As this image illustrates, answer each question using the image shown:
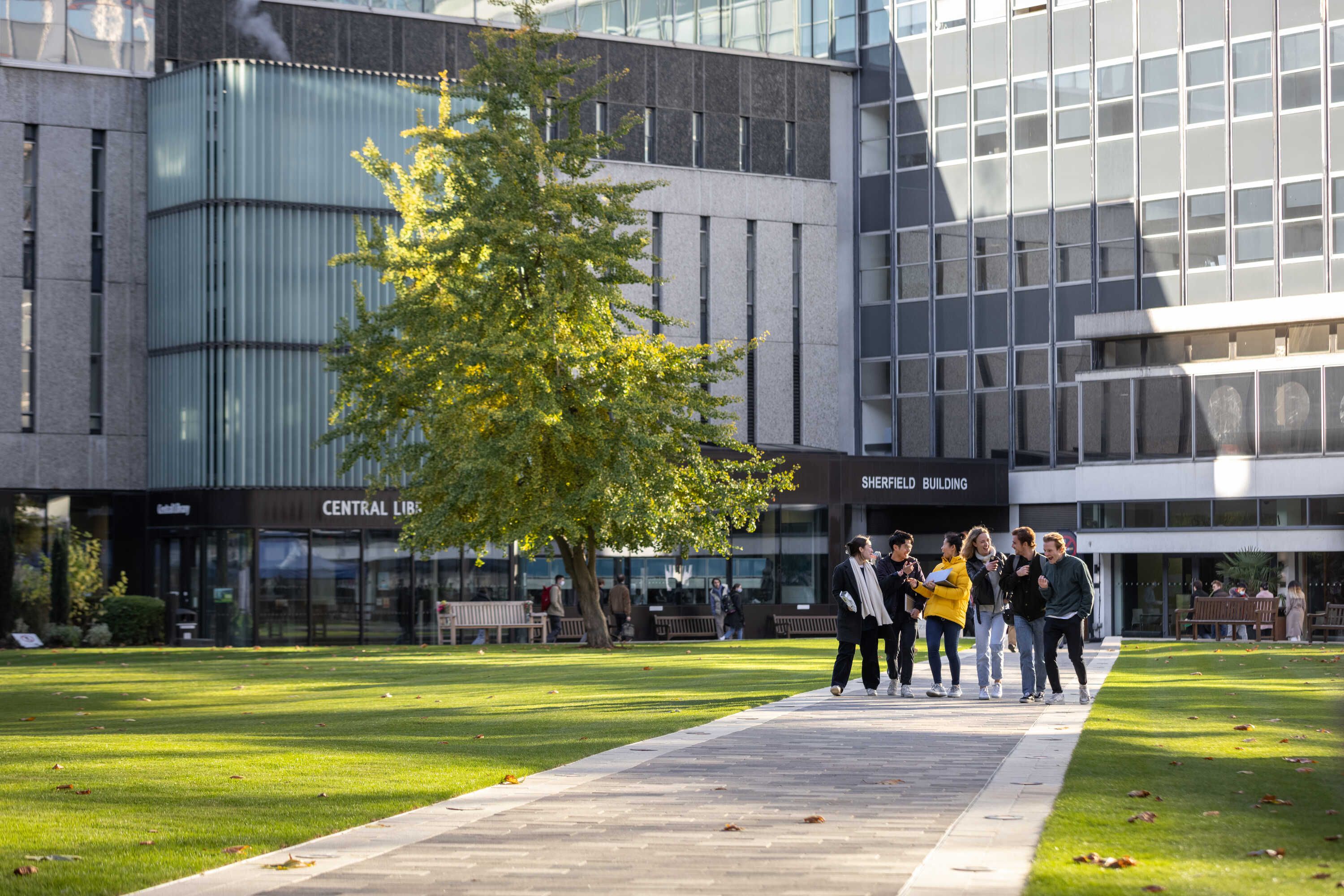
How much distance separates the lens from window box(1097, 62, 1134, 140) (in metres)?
48.3

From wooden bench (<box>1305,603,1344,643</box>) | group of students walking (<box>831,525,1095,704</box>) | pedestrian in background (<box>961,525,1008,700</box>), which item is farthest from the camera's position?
wooden bench (<box>1305,603,1344,643</box>)

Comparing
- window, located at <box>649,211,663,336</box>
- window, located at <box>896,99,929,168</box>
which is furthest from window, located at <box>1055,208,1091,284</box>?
window, located at <box>649,211,663,336</box>

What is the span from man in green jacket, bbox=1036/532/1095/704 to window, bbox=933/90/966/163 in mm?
36250

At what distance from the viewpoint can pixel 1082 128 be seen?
48938 millimetres

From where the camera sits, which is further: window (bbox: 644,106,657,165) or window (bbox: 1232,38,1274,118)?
window (bbox: 644,106,657,165)

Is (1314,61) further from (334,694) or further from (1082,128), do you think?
(334,694)

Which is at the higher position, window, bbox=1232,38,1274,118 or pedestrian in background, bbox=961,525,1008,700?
window, bbox=1232,38,1274,118

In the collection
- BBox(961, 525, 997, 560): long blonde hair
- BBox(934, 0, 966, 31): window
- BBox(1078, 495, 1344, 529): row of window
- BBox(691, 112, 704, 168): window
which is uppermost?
BBox(934, 0, 966, 31): window

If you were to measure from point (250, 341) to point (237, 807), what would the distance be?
32610 mm

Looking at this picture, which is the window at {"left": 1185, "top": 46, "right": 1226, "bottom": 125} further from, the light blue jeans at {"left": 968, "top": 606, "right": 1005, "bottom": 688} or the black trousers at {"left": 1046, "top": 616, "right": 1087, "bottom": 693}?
the black trousers at {"left": 1046, "top": 616, "right": 1087, "bottom": 693}

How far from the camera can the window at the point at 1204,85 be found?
46.9 meters

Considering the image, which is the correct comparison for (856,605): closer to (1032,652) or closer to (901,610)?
(901,610)

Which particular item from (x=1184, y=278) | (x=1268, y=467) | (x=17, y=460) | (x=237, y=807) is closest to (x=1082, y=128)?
(x=1184, y=278)

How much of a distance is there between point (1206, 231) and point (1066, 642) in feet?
108
